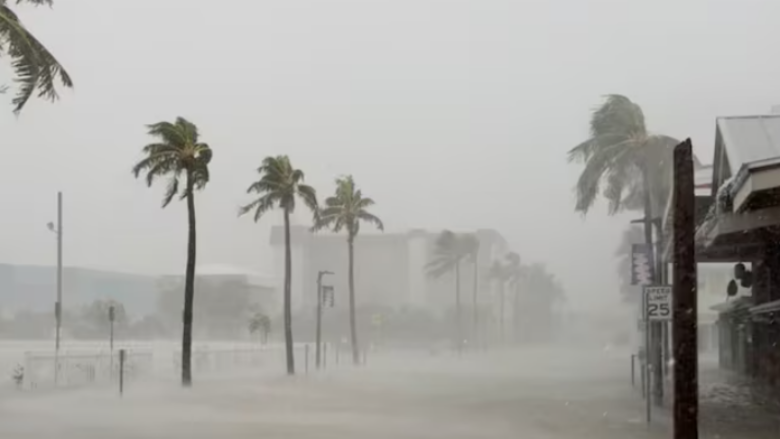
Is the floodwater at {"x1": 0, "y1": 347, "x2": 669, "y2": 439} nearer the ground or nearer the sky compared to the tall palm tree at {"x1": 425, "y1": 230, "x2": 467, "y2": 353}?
nearer the ground

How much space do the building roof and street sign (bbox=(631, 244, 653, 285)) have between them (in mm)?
4627

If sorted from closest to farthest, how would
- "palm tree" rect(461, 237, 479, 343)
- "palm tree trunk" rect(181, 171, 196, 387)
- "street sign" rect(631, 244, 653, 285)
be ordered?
"street sign" rect(631, 244, 653, 285), "palm tree trunk" rect(181, 171, 196, 387), "palm tree" rect(461, 237, 479, 343)

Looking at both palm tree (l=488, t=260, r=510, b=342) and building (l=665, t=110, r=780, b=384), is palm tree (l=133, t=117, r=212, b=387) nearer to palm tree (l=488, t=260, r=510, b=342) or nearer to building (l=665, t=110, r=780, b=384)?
building (l=665, t=110, r=780, b=384)

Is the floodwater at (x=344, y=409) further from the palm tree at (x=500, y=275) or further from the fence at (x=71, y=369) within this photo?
the palm tree at (x=500, y=275)

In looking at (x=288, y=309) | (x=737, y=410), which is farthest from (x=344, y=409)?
(x=288, y=309)

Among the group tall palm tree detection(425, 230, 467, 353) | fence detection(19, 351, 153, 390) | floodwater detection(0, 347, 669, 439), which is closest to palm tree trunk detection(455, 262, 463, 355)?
tall palm tree detection(425, 230, 467, 353)

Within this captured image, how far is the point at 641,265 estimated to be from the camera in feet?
86.0

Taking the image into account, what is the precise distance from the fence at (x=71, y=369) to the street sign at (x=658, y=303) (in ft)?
58.6

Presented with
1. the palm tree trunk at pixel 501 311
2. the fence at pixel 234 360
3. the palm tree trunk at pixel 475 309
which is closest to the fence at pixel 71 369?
the fence at pixel 234 360

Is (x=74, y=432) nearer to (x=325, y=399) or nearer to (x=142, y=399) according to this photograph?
(x=142, y=399)

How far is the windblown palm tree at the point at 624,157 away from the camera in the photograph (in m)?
30.7

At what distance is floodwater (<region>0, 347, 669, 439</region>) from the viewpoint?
17906 mm

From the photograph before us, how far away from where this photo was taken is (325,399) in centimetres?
2619

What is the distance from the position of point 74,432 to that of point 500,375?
81.4ft
